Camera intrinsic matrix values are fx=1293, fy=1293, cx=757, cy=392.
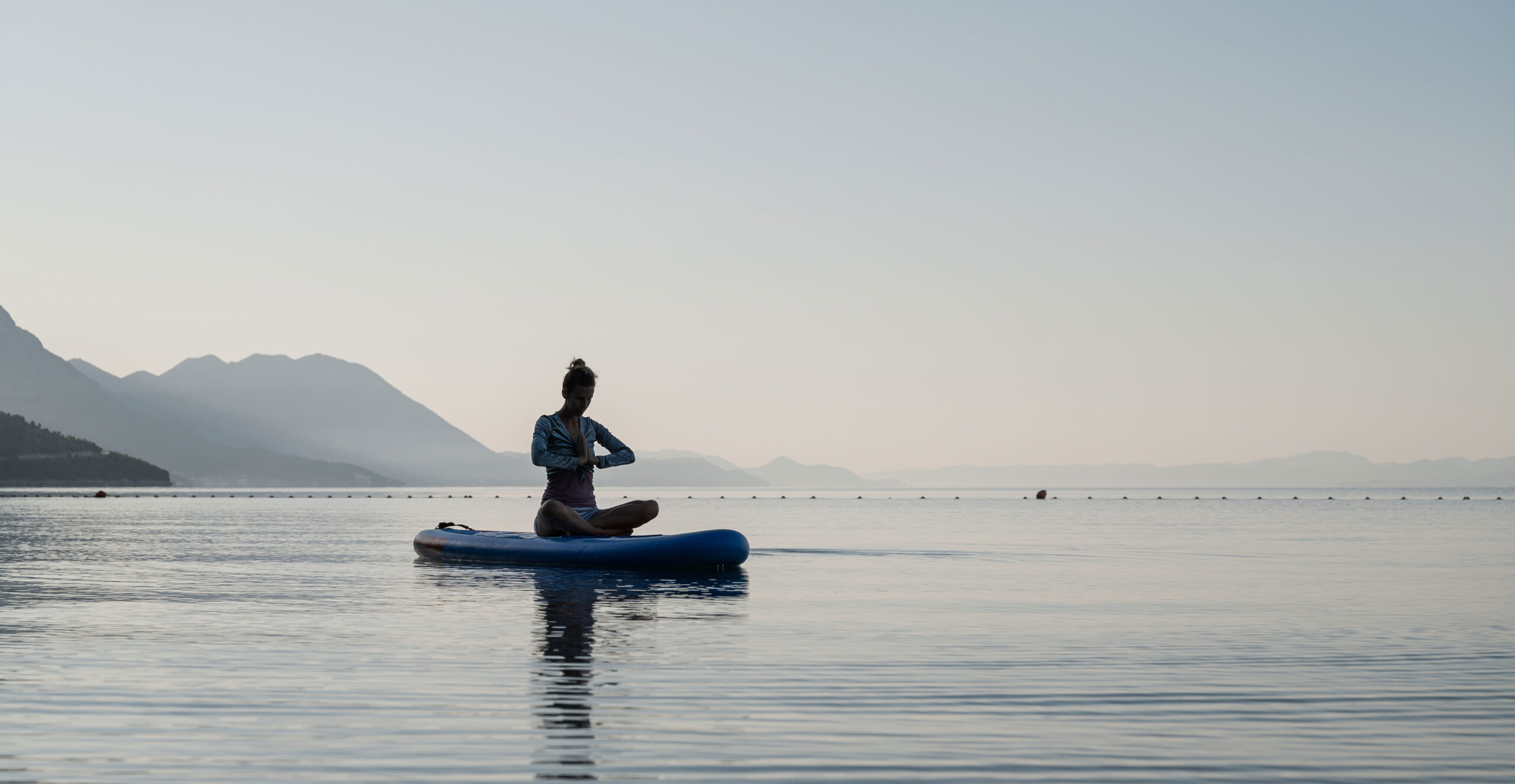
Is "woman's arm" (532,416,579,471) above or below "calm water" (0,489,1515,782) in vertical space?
above

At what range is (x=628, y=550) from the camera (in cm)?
2022

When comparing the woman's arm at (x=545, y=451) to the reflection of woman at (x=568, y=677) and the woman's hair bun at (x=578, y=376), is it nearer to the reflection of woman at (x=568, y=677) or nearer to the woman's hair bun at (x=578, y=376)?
the woman's hair bun at (x=578, y=376)

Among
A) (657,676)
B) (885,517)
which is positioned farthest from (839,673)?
A: (885,517)

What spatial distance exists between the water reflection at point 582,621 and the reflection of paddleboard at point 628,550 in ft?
0.69

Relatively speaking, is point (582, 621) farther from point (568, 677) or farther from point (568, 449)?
point (568, 449)

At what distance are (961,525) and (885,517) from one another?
12096 millimetres

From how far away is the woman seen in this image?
789 inches

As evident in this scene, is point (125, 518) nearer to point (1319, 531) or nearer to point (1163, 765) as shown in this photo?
point (1319, 531)

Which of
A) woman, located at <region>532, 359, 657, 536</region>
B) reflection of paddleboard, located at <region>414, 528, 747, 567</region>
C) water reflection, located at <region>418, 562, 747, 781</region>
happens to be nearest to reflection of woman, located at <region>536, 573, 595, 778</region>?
water reflection, located at <region>418, 562, 747, 781</region>

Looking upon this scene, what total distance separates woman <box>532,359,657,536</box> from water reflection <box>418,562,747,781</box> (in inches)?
32.2

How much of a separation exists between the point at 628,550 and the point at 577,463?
157cm

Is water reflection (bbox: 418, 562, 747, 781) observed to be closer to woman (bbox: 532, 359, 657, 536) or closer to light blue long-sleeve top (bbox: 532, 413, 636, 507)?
woman (bbox: 532, 359, 657, 536)

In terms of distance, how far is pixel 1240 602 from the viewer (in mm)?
17016

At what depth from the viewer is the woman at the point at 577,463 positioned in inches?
789
